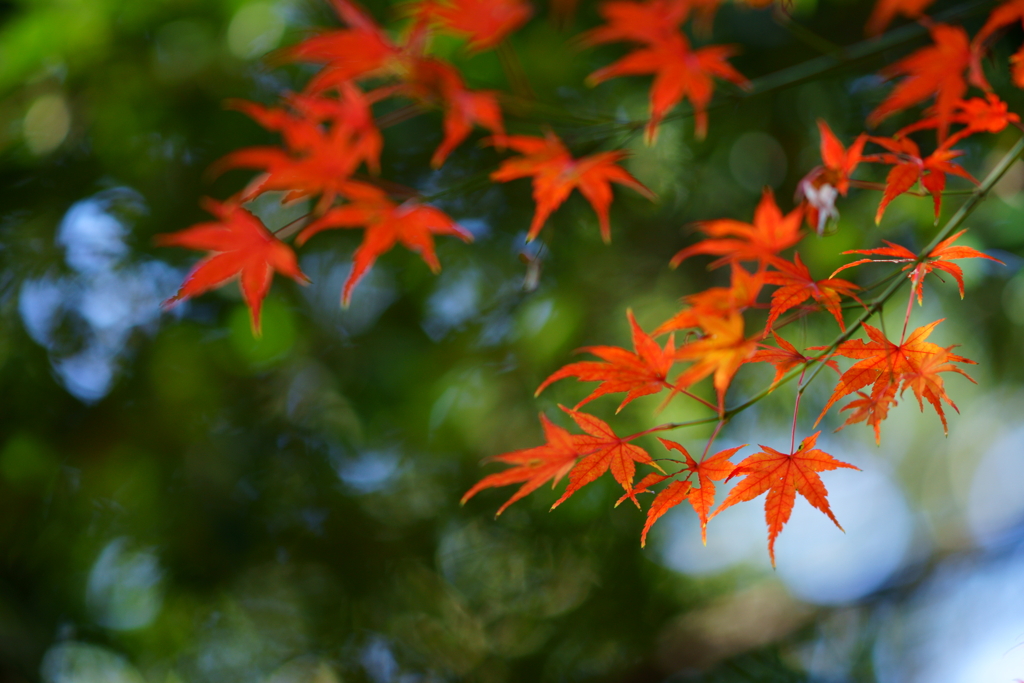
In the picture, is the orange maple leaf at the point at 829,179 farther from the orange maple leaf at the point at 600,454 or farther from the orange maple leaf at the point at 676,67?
the orange maple leaf at the point at 600,454

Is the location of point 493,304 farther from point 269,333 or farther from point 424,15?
point 424,15

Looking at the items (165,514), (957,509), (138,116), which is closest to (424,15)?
(138,116)

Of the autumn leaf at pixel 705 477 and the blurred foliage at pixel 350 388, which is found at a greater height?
the autumn leaf at pixel 705 477

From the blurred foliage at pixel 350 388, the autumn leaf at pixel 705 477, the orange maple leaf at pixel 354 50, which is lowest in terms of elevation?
the blurred foliage at pixel 350 388

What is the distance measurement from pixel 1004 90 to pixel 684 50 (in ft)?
2.84

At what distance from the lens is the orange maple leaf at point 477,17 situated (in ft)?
2.60

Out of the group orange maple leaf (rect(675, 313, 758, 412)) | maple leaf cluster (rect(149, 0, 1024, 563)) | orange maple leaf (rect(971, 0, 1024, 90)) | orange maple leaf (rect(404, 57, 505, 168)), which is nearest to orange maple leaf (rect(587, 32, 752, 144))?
maple leaf cluster (rect(149, 0, 1024, 563))

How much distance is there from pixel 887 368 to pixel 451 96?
639 millimetres

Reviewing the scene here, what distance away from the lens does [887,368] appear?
1.61ft

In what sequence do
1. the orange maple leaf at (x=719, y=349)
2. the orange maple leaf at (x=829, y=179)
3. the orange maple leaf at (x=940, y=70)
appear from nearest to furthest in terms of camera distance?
the orange maple leaf at (x=719, y=349)
the orange maple leaf at (x=829, y=179)
the orange maple leaf at (x=940, y=70)

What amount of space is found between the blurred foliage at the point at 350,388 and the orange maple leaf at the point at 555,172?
2.15ft

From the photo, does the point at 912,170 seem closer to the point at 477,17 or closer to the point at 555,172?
the point at 555,172

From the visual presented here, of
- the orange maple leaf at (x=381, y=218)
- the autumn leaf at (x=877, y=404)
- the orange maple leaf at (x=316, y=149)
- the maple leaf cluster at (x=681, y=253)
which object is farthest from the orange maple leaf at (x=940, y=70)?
the orange maple leaf at (x=316, y=149)

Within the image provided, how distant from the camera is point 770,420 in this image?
58.1 inches
